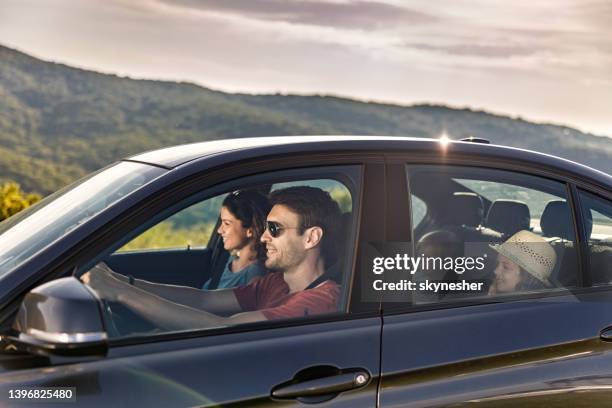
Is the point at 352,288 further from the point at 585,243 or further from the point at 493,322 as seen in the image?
the point at 585,243

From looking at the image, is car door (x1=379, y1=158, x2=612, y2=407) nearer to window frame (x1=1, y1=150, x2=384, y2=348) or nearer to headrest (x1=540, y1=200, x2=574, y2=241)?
headrest (x1=540, y1=200, x2=574, y2=241)

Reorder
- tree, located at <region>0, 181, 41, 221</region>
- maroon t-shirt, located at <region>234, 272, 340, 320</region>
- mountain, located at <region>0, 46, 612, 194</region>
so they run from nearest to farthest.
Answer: maroon t-shirt, located at <region>234, 272, 340, 320</region> → tree, located at <region>0, 181, 41, 221</region> → mountain, located at <region>0, 46, 612, 194</region>

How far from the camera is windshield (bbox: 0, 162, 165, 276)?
2.81 meters

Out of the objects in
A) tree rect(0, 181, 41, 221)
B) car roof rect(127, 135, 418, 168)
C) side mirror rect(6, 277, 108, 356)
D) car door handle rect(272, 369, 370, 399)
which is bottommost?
car door handle rect(272, 369, 370, 399)

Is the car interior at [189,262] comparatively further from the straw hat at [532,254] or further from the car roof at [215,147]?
the straw hat at [532,254]

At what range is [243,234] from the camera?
3330 millimetres

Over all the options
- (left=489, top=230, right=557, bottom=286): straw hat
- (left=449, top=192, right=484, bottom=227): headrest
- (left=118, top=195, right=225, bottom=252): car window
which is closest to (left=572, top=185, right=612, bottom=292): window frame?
(left=489, top=230, right=557, bottom=286): straw hat

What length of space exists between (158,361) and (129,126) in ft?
303

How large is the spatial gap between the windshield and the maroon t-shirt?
494 mm

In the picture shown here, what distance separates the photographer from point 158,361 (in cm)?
261

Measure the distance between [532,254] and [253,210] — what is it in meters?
1.03

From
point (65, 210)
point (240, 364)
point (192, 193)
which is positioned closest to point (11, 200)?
point (65, 210)

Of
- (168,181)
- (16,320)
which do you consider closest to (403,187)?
(168,181)

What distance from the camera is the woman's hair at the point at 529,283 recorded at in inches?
126
